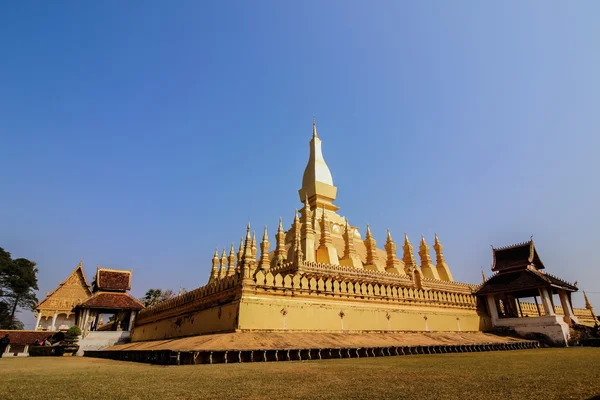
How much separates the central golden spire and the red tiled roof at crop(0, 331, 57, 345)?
2423cm

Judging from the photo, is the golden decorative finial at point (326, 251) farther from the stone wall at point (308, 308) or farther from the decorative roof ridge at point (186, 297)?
the decorative roof ridge at point (186, 297)

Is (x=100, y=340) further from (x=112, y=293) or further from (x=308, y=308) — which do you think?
(x=308, y=308)

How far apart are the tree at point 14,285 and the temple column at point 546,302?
58.3 m

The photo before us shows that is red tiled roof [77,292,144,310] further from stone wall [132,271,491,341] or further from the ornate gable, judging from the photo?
the ornate gable

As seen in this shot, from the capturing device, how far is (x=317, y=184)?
107 ft

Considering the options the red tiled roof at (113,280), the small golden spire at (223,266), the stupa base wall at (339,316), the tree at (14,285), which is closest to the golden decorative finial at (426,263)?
the stupa base wall at (339,316)

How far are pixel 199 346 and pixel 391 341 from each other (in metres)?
7.90

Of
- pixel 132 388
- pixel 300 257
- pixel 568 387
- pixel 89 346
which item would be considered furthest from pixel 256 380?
pixel 89 346

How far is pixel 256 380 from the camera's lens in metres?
5.93

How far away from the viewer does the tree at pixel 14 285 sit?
46094mm

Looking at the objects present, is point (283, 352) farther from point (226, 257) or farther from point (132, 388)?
point (226, 257)

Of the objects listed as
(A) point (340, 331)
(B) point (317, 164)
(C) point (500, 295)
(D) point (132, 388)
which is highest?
(B) point (317, 164)

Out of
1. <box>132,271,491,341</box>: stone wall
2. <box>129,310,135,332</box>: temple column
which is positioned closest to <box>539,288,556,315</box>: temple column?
<box>132,271,491,341</box>: stone wall

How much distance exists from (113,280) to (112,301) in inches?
119
